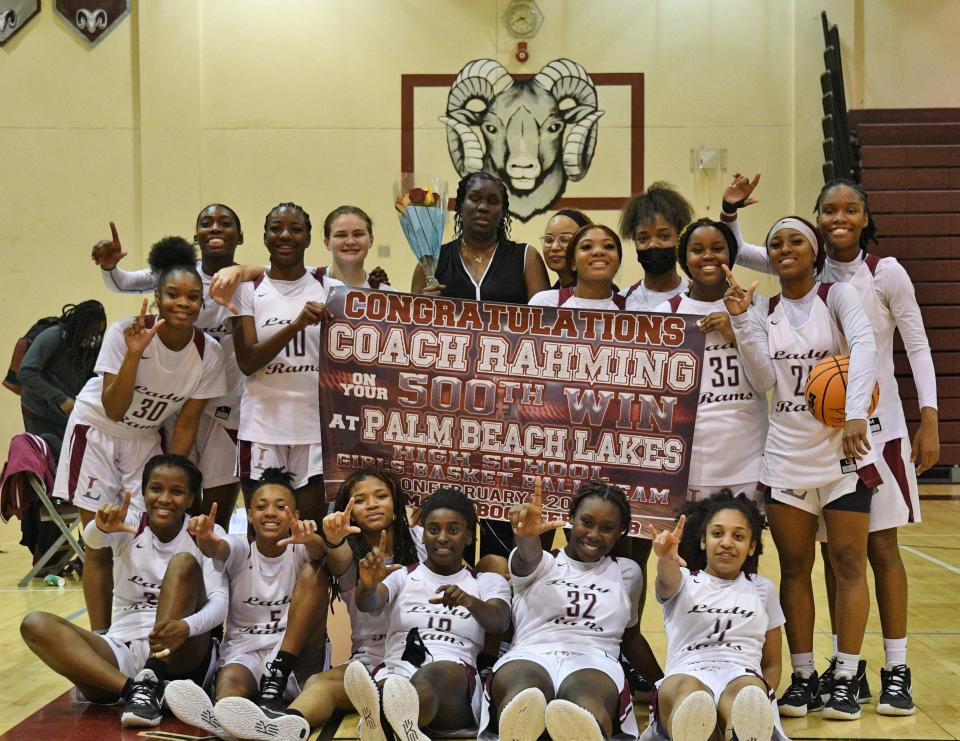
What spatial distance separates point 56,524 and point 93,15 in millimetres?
6306

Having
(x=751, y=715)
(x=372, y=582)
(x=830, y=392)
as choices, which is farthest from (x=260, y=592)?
(x=830, y=392)

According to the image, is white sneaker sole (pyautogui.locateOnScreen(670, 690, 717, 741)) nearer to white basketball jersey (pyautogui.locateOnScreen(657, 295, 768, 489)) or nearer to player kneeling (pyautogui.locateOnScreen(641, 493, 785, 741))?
player kneeling (pyautogui.locateOnScreen(641, 493, 785, 741))

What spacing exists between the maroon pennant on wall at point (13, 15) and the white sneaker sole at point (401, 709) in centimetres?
984

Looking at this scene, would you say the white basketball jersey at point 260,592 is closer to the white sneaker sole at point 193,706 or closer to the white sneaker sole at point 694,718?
the white sneaker sole at point 193,706

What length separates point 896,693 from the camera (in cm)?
398

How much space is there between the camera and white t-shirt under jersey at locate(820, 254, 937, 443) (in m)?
4.08

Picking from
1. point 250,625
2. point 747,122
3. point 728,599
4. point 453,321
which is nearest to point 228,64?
point 747,122

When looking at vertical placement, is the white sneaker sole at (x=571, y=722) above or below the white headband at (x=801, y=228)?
below

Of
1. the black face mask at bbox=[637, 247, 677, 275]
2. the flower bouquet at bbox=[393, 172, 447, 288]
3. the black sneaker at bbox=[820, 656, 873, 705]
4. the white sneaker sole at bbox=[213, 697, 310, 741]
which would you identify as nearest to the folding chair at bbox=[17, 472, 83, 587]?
the flower bouquet at bbox=[393, 172, 447, 288]

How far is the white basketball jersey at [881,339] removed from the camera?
4.05 meters

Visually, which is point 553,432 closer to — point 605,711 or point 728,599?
point 728,599

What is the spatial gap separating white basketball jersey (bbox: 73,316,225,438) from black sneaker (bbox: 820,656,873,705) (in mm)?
2651

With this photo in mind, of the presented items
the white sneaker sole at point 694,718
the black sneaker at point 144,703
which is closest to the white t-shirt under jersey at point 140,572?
the black sneaker at point 144,703

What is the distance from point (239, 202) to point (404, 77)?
2.08 m
